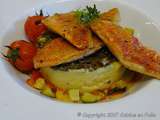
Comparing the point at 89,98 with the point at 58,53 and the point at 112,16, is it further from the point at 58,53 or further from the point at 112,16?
the point at 112,16

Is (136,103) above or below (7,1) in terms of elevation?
below

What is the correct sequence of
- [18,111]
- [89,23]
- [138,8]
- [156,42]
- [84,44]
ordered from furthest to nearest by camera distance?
[138,8] < [156,42] < [89,23] < [84,44] < [18,111]

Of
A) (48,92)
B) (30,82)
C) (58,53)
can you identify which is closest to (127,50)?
(58,53)

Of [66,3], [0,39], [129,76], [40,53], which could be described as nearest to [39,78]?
[40,53]

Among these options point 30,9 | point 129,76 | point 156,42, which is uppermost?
point 30,9

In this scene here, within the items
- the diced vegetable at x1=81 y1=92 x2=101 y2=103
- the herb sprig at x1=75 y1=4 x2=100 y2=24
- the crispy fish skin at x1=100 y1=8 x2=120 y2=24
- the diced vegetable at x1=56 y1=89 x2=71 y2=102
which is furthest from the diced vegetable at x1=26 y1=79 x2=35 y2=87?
the crispy fish skin at x1=100 y1=8 x2=120 y2=24

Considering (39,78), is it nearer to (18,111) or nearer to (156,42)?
(18,111)

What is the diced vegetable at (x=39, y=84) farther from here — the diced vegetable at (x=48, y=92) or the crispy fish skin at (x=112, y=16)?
the crispy fish skin at (x=112, y=16)

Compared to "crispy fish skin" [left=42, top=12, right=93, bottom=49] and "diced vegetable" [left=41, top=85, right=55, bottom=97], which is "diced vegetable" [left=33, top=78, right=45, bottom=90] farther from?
"crispy fish skin" [left=42, top=12, right=93, bottom=49]
